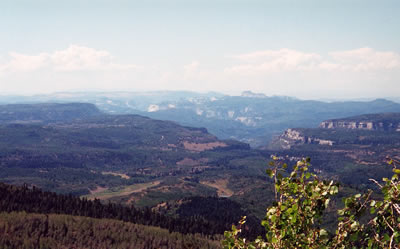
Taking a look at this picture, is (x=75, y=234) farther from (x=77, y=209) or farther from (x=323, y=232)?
(x=323, y=232)

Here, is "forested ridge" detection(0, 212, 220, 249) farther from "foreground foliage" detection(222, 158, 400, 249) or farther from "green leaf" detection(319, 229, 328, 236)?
"green leaf" detection(319, 229, 328, 236)

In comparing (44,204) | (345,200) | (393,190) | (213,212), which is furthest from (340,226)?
(213,212)

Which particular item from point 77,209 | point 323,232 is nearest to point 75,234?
point 77,209

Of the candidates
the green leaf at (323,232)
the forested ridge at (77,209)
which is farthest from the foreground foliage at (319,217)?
the forested ridge at (77,209)

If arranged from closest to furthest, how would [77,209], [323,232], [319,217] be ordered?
[323,232], [319,217], [77,209]

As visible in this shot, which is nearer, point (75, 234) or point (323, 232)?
point (323, 232)

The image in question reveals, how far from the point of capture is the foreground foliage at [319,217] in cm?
1470

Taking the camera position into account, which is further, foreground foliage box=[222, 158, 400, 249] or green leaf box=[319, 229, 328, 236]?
green leaf box=[319, 229, 328, 236]

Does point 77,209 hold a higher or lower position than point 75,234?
lower

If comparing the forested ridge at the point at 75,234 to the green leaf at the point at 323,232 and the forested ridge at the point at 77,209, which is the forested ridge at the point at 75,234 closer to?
the forested ridge at the point at 77,209

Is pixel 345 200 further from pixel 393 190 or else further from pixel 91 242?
pixel 91 242

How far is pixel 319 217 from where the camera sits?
16375 mm

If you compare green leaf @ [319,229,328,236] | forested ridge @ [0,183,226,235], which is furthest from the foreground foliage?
forested ridge @ [0,183,226,235]

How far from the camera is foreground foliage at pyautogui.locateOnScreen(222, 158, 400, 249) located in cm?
1470
